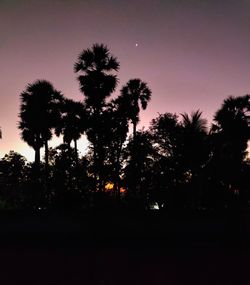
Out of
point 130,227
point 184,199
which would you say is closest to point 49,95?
point 184,199

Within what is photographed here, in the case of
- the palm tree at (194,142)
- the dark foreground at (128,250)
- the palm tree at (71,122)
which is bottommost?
the dark foreground at (128,250)

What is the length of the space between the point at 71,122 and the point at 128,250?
2339 centimetres

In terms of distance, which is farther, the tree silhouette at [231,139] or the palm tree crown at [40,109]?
the palm tree crown at [40,109]

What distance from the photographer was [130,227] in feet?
57.2

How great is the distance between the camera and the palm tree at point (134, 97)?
37.6 meters

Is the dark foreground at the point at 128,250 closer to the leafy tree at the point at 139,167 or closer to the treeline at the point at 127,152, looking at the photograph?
the treeline at the point at 127,152

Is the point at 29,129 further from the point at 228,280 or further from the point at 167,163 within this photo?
the point at 228,280

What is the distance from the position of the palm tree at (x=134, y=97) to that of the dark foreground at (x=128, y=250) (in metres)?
20.4

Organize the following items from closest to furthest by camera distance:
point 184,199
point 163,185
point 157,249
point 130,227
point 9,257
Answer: point 9,257 < point 157,249 < point 130,227 < point 184,199 < point 163,185

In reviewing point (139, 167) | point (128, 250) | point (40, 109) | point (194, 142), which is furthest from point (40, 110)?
point (128, 250)

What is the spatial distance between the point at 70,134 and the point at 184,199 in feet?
45.1

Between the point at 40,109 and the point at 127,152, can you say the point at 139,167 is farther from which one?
the point at 40,109

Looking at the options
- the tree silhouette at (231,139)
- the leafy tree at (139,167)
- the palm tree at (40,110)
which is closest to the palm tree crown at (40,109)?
the palm tree at (40,110)

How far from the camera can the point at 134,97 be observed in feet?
127
